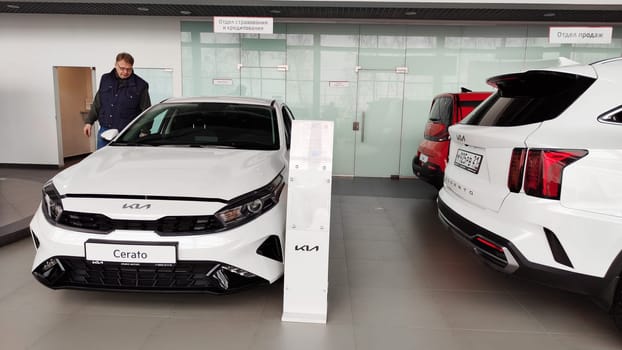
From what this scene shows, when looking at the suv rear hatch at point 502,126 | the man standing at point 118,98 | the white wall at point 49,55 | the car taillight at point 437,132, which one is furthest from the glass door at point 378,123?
the suv rear hatch at point 502,126

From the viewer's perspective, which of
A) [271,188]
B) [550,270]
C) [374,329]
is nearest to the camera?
[550,270]

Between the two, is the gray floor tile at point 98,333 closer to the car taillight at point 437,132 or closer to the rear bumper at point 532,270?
the rear bumper at point 532,270

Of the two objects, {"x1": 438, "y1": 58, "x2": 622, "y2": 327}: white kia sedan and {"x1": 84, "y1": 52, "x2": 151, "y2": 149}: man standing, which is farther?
{"x1": 84, "y1": 52, "x2": 151, "y2": 149}: man standing

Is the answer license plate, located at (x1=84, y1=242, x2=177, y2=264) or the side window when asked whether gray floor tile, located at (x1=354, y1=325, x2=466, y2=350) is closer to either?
license plate, located at (x1=84, y1=242, x2=177, y2=264)

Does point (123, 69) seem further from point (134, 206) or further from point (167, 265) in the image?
point (167, 265)

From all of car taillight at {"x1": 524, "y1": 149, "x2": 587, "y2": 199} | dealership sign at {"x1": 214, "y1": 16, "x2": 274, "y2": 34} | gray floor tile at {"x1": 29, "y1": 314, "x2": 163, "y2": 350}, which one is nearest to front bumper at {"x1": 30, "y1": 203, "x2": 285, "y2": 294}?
gray floor tile at {"x1": 29, "y1": 314, "x2": 163, "y2": 350}

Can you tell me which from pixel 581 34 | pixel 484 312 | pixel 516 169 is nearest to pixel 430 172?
pixel 484 312

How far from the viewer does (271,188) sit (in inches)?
101

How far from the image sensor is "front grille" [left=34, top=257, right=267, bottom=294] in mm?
2238

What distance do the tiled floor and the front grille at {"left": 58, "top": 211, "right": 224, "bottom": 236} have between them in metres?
0.56

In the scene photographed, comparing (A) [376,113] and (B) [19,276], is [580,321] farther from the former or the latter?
(A) [376,113]

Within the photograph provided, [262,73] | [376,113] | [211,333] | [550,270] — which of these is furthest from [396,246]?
[262,73]

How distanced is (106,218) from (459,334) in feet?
6.70

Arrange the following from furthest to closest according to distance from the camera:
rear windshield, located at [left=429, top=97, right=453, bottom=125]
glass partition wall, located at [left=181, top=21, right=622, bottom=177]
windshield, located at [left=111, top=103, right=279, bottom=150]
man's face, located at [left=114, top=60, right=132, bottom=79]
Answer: glass partition wall, located at [left=181, top=21, right=622, bottom=177] < rear windshield, located at [left=429, top=97, right=453, bottom=125] < man's face, located at [left=114, top=60, right=132, bottom=79] < windshield, located at [left=111, top=103, right=279, bottom=150]
